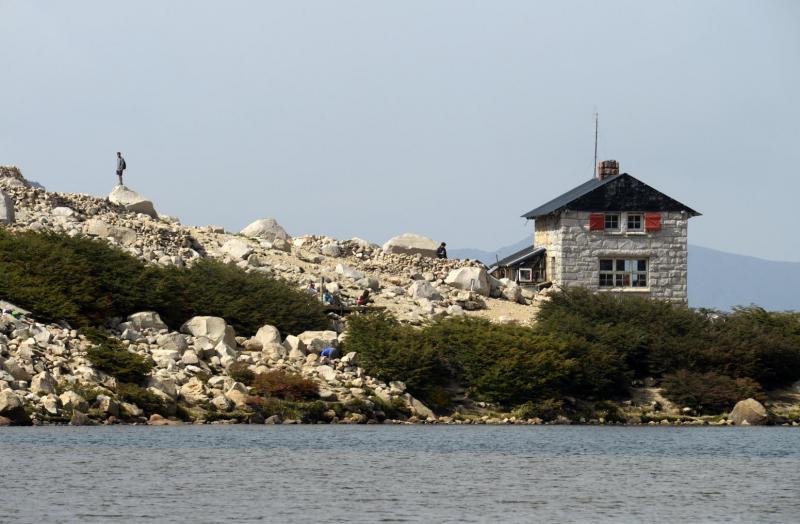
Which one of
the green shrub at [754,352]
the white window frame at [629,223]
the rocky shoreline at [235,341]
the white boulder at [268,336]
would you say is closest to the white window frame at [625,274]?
the white window frame at [629,223]

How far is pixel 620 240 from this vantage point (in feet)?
276

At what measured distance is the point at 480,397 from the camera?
66.2m

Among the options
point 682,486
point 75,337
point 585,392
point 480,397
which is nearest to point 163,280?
point 75,337

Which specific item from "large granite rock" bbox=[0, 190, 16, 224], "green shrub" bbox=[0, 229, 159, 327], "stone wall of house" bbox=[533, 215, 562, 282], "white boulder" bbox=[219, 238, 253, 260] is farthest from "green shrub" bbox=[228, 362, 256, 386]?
"stone wall of house" bbox=[533, 215, 562, 282]

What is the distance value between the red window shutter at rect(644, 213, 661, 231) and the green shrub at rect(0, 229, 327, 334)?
21.4m

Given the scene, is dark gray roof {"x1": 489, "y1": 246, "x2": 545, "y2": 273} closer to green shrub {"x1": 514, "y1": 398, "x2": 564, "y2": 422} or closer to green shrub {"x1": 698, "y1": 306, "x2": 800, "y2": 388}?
green shrub {"x1": 698, "y1": 306, "x2": 800, "y2": 388}

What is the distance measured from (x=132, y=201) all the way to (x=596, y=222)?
25483 mm

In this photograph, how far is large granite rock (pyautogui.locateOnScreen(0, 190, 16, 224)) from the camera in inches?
3012

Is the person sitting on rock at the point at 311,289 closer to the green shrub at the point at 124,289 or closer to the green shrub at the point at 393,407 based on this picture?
the green shrub at the point at 124,289

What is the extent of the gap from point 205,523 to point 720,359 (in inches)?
1657

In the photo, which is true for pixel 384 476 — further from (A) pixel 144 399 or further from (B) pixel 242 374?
(B) pixel 242 374

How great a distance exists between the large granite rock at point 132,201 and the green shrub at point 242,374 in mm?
26076

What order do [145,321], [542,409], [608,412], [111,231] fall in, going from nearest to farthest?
[542,409] → [145,321] → [608,412] → [111,231]

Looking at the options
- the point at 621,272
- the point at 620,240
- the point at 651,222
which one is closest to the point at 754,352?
the point at 621,272
